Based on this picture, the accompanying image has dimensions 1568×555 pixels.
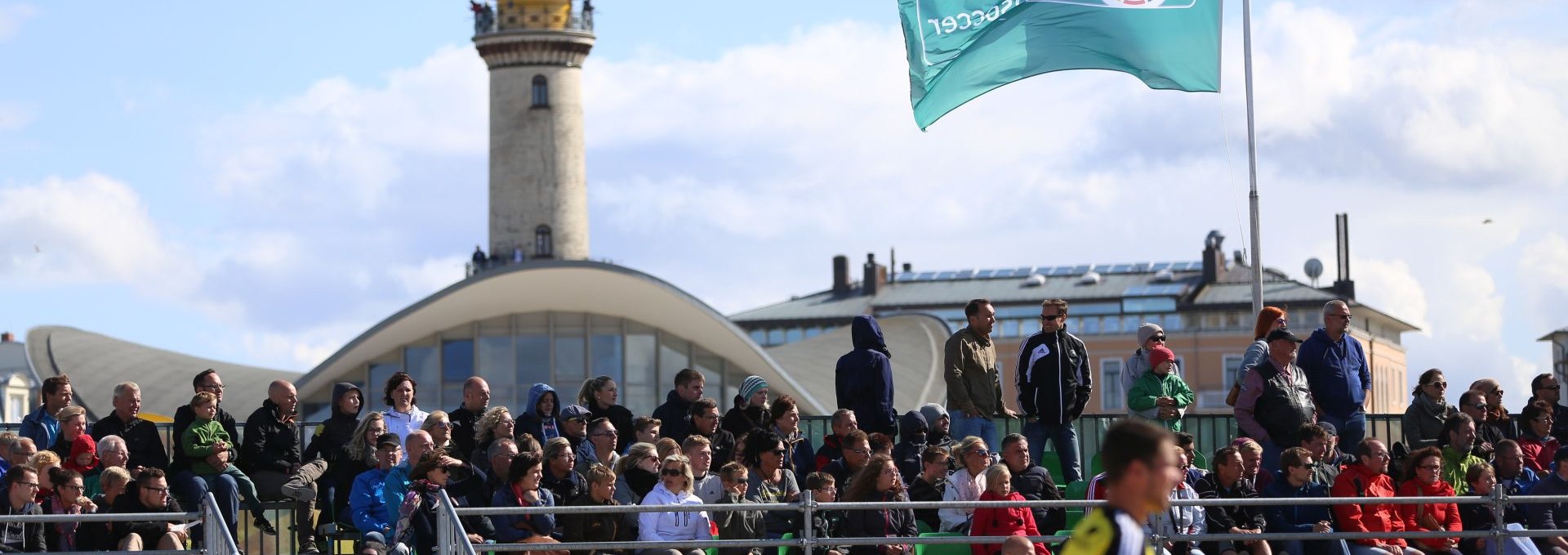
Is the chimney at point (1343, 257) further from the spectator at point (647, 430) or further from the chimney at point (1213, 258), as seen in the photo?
the spectator at point (647, 430)

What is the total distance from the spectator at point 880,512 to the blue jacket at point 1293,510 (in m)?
1.98

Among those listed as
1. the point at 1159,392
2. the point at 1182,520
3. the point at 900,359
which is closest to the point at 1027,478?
the point at 1182,520

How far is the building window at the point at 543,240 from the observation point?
6525cm

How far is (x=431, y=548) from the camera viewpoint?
38.0 feet

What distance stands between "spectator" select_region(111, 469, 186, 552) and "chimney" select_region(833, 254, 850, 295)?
297ft

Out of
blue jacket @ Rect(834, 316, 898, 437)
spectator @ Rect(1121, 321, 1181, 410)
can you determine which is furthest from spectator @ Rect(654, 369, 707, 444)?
spectator @ Rect(1121, 321, 1181, 410)

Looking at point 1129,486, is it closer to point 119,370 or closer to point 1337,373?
point 1337,373

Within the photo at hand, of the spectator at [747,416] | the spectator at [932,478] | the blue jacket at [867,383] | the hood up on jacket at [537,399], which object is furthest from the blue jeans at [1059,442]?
the hood up on jacket at [537,399]

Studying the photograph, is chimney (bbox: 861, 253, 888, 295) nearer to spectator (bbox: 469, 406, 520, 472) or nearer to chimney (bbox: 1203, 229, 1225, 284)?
chimney (bbox: 1203, 229, 1225, 284)

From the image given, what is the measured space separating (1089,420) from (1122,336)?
77.7 metres

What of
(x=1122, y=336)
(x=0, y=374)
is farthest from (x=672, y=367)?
(x=1122, y=336)

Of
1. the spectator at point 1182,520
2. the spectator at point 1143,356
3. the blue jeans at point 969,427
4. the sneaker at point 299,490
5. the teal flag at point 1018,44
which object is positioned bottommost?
the spectator at point 1182,520

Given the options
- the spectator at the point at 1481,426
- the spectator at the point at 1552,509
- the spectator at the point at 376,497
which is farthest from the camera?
the spectator at the point at 1481,426

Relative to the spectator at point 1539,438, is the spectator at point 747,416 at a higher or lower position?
higher
